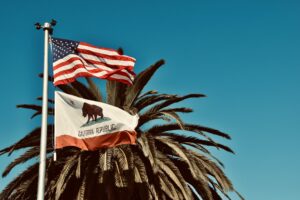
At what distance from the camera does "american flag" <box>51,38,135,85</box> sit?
14352 mm

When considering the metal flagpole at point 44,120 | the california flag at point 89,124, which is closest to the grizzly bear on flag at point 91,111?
the california flag at point 89,124

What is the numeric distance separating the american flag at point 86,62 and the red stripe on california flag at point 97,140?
1665mm

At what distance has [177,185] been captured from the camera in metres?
17.2

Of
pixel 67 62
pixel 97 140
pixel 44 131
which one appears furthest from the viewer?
pixel 67 62

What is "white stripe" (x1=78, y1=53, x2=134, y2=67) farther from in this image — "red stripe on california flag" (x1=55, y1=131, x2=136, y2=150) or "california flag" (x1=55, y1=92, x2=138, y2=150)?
"red stripe on california flag" (x1=55, y1=131, x2=136, y2=150)

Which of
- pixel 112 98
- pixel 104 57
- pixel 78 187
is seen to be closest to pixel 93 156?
pixel 78 187

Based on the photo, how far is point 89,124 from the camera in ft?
45.9

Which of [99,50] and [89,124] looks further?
[99,50]

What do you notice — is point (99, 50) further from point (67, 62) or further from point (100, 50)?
point (67, 62)

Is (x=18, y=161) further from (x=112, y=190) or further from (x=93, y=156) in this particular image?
(x=112, y=190)

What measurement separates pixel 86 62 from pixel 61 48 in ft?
2.71

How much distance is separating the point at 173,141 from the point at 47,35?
6.22 m

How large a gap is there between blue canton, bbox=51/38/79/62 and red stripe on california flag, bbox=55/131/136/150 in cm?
242

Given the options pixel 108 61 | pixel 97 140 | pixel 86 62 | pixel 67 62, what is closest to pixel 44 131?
pixel 97 140
